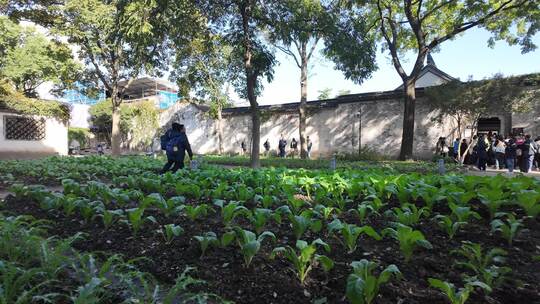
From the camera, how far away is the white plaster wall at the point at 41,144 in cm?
2173

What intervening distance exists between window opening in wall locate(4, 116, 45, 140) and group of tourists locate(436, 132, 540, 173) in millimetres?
24477

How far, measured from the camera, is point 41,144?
23.6 metres

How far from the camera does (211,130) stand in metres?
32.1

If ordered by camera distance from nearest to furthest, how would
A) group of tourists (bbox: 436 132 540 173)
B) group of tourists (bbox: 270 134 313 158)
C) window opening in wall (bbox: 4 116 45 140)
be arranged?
group of tourists (bbox: 436 132 540 173), window opening in wall (bbox: 4 116 45 140), group of tourists (bbox: 270 134 313 158)

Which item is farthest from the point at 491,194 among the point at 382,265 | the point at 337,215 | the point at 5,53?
the point at 5,53

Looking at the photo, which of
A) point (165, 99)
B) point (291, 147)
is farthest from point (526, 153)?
point (165, 99)

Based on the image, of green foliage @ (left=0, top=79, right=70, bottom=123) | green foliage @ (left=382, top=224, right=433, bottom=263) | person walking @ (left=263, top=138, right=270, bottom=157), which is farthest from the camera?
person walking @ (left=263, top=138, right=270, bottom=157)

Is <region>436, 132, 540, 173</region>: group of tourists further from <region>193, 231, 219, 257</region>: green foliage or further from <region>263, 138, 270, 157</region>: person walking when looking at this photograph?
<region>193, 231, 219, 257</region>: green foliage

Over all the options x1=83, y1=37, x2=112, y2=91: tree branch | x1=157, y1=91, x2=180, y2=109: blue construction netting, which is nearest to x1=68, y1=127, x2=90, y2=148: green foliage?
x1=157, y1=91, x2=180, y2=109: blue construction netting

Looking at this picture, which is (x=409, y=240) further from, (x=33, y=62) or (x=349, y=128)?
(x=33, y=62)

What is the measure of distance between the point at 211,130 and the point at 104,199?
89.4ft


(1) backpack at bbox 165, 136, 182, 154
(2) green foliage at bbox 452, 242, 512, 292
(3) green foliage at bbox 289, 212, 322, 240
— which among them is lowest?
(2) green foliage at bbox 452, 242, 512, 292

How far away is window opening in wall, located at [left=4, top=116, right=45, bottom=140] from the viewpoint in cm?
2203

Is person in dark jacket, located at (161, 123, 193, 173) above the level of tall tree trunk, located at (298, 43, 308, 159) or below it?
below
